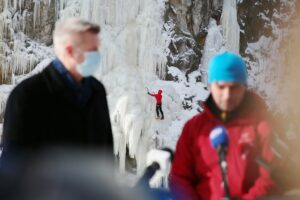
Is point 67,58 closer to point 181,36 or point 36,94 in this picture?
point 36,94

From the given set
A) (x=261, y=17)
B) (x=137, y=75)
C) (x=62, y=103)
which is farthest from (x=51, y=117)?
(x=261, y=17)

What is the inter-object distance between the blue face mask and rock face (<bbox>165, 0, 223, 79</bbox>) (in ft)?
34.3

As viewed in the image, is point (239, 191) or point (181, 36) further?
point (181, 36)

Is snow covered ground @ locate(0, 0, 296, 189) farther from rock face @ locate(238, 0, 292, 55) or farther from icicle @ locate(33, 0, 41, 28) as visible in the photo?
rock face @ locate(238, 0, 292, 55)

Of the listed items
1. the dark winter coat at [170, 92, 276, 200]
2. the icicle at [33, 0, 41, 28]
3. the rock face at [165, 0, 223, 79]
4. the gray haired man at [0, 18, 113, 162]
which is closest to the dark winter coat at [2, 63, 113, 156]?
the gray haired man at [0, 18, 113, 162]

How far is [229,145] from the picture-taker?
1.93 metres

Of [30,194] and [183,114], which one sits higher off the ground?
[30,194]

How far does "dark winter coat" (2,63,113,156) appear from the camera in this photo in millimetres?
1948

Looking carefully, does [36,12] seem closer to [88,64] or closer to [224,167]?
[88,64]

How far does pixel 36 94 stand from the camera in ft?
6.60

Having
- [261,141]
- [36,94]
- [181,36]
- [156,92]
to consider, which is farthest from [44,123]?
[181,36]

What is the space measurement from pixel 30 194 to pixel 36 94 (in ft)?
1.32

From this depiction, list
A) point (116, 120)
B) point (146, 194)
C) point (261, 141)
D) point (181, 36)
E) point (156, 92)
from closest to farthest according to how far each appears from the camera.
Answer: point (261, 141), point (146, 194), point (116, 120), point (156, 92), point (181, 36)

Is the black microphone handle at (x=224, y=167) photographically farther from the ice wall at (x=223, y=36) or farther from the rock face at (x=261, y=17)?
the rock face at (x=261, y=17)
